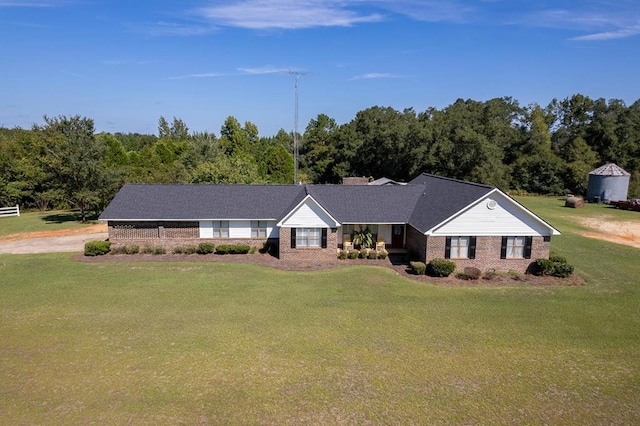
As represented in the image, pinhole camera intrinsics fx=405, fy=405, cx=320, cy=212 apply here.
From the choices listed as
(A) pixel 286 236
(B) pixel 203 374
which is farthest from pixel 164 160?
(B) pixel 203 374

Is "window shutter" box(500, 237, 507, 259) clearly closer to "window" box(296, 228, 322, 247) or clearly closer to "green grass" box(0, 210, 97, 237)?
"window" box(296, 228, 322, 247)

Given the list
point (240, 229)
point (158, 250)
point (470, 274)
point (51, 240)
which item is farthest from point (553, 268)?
point (51, 240)

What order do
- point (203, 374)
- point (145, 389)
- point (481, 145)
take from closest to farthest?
point (145, 389) < point (203, 374) < point (481, 145)

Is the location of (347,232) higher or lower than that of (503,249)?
higher

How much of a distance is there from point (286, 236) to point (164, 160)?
45.8 metres

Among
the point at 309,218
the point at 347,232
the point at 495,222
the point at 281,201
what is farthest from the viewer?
the point at 281,201

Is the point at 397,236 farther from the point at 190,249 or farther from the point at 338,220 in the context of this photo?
the point at 190,249

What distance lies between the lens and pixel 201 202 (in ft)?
98.8

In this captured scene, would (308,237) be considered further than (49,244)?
No

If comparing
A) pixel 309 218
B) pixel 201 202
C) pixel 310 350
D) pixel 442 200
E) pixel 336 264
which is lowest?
pixel 310 350

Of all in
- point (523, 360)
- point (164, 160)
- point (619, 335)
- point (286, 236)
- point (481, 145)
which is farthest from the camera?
point (164, 160)

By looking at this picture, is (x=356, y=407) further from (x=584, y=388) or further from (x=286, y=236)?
(x=286, y=236)

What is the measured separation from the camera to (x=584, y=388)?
13.1 m

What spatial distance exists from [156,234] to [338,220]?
42.7ft
